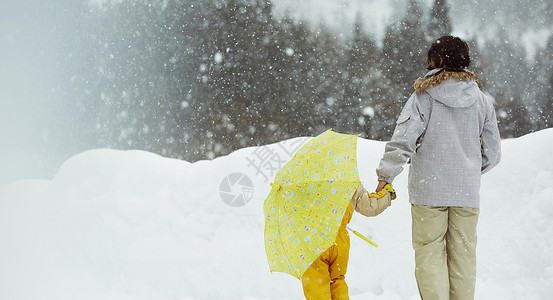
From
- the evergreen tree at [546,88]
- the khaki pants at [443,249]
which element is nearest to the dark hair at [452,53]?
the khaki pants at [443,249]

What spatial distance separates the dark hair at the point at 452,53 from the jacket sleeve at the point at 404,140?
21 centimetres

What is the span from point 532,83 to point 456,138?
12.9 meters

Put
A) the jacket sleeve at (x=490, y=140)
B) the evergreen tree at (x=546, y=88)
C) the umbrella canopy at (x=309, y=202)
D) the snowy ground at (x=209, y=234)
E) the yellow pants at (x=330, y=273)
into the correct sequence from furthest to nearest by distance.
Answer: the evergreen tree at (x=546, y=88)
the snowy ground at (x=209, y=234)
the jacket sleeve at (x=490, y=140)
the yellow pants at (x=330, y=273)
the umbrella canopy at (x=309, y=202)

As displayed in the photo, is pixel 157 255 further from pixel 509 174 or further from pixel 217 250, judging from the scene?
pixel 509 174

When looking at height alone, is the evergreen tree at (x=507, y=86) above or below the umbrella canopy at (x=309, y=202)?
above

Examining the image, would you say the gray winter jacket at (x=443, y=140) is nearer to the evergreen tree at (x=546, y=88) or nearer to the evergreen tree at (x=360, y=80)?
the evergreen tree at (x=360, y=80)

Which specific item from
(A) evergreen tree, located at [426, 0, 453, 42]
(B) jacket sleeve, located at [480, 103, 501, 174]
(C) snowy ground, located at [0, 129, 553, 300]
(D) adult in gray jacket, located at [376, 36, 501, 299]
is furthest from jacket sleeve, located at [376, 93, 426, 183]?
(A) evergreen tree, located at [426, 0, 453, 42]

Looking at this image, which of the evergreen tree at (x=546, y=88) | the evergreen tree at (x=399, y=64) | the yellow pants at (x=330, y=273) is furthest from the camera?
the evergreen tree at (x=399, y=64)

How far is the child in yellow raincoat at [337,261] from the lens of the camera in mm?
2178

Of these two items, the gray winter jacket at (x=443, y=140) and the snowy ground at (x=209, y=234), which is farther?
the snowy ground at (x=209, y=234)

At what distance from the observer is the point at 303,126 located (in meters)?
14.0

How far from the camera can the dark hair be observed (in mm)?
2293

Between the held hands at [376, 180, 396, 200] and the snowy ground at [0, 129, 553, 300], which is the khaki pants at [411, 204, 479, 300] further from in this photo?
the snowy ground at [0, 129, 553, 300]

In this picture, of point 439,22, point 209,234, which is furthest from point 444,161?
point 439,22
